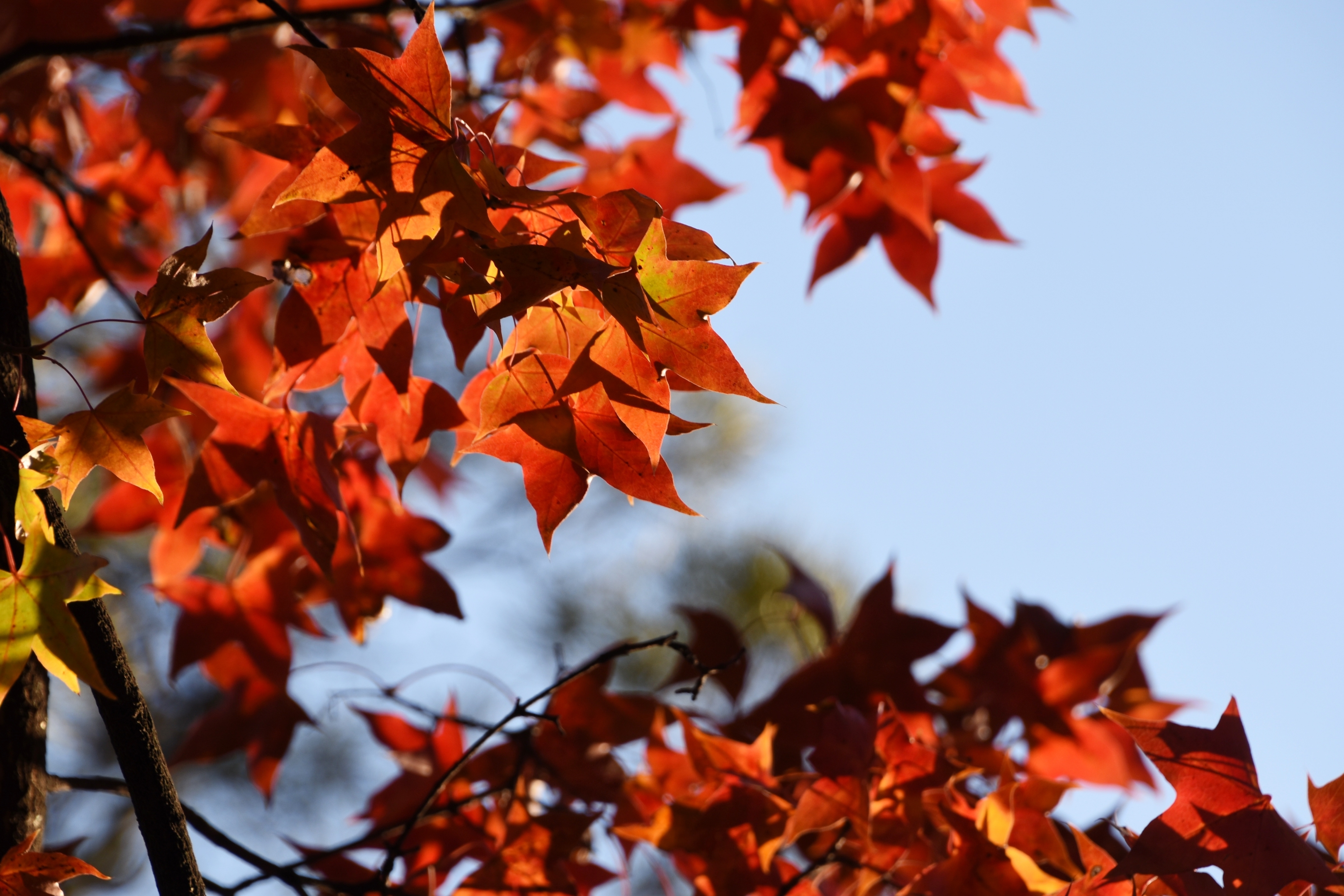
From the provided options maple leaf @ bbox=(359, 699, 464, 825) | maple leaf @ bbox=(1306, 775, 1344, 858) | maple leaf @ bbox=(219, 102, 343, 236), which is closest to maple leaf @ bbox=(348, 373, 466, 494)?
maple leaf @ bbox=(219, 102, 343, 236)

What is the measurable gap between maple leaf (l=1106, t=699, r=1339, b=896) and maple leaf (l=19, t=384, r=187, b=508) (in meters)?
0.52

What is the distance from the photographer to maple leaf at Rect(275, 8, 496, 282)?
0.43 metres

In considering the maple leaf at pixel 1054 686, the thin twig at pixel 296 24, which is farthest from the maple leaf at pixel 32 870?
the maple leaf at pixel 1054 686

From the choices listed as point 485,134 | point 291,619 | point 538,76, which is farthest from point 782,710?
point 538,76

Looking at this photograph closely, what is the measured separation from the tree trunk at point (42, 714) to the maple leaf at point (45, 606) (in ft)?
0.08

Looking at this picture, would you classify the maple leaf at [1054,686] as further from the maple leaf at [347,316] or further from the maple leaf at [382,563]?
the maple leaf at [347,316]

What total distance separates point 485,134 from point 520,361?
5.1 inches

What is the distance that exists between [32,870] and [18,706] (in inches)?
4.9

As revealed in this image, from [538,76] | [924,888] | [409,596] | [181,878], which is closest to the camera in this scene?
[181,878]

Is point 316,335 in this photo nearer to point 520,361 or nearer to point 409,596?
point 520,361

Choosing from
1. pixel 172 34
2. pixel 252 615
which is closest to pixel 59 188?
pixel 172 34

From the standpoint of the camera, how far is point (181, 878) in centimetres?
48

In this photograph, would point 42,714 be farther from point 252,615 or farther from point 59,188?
point 59,188

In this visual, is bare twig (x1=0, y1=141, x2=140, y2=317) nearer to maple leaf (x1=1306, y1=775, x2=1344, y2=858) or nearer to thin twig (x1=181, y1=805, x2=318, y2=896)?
thin twig (x1=181, y1=805, x2=318, y2=896)
